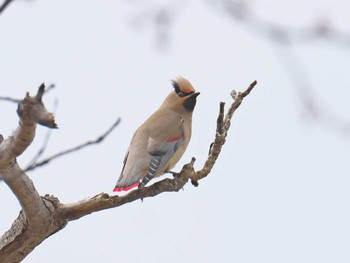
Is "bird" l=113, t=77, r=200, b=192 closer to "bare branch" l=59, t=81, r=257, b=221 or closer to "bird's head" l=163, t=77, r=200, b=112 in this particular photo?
"bird's head" l=163, t=77, r=200, b=112

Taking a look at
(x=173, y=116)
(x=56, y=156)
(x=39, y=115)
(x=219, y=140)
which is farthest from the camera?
(x=173, y=116)

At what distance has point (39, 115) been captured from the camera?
301 centimetres

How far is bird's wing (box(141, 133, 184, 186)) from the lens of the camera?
5793 mm

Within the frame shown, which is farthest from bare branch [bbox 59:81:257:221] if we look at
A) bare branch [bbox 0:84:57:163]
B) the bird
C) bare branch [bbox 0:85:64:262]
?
bare branch [bbox 0:84:57:163]

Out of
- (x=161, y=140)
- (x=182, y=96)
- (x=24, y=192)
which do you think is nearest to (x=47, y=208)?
(x=24, y=192)

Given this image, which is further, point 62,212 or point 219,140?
point 219,140


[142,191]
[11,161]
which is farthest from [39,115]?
[142,191]

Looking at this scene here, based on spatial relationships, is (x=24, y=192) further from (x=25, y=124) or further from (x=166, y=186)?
(x=25, y=124)

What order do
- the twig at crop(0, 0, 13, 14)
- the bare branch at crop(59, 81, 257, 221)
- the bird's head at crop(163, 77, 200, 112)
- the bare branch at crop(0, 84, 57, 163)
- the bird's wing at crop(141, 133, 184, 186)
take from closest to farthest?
1. the twig at crop(0, 0, 13, 14)
2. the bare branch at crop(0, 84, 57, 163)
3. the bare branch at crop(59, 81, 257, 221)
4. the bird's wing at crop(141, 133, 184, 186)
5. the bird's head at crop(163, 77, 200, 112)

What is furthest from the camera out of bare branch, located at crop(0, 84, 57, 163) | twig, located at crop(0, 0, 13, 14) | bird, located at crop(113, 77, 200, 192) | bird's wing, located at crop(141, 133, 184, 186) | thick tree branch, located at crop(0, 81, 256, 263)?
bird's wing, located at crop(141, 133, 184, 186)

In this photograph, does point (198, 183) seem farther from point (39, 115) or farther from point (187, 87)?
point (39, 115)

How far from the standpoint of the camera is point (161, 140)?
623 centimetres

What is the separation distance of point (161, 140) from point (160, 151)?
0.56 ft

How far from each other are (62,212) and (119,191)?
0.70m
